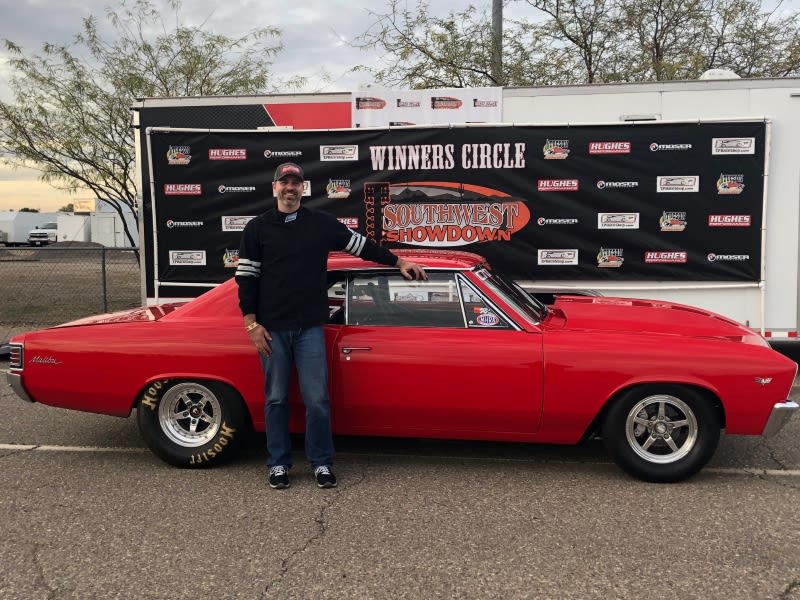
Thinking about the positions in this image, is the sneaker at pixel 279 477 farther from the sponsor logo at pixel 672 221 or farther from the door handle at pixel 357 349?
the sponsor logo at pixel 672 221

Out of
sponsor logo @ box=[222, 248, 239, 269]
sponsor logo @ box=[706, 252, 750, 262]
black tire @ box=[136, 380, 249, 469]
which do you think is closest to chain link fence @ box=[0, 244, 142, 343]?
sponsor logo @ box=[222, 248, 239, 269]

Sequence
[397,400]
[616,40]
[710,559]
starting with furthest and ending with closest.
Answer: [616,40] < [397,400] < [710,559]

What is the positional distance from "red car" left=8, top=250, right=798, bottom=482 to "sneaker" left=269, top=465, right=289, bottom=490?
353mm

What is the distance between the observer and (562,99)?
6.95 meters

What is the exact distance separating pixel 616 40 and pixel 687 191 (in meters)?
7.58

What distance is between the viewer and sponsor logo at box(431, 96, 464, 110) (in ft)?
23.1

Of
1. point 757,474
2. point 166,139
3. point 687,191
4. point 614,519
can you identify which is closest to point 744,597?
point 614,519

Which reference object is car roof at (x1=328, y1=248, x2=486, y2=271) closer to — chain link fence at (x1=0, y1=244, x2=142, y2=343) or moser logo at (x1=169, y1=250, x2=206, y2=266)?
moser logo at (x1=169, y1=250, x2=206, y2=266)

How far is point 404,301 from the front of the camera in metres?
4.25

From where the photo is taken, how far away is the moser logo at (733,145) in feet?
21.9

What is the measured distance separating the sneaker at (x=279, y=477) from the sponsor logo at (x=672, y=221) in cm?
493

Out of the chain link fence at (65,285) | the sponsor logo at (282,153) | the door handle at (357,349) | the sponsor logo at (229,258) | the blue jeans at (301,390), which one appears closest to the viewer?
the blue jeans at (301,390)

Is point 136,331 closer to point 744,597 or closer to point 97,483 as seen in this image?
point 97,483

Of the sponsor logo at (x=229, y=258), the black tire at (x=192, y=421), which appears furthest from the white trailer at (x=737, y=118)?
the black tire at (x=192, y=421)
